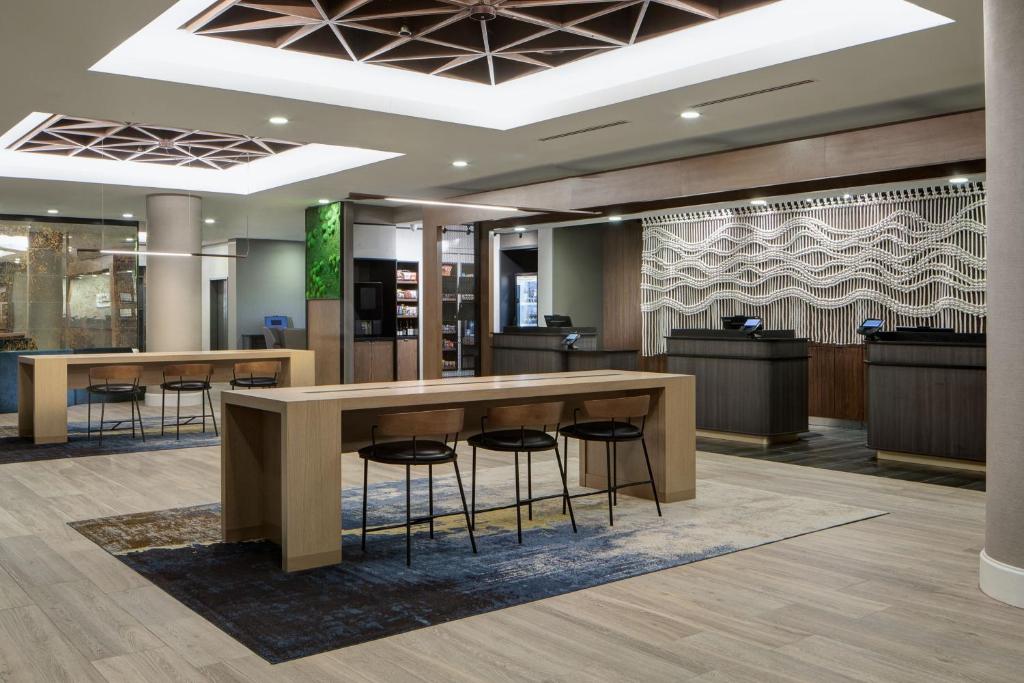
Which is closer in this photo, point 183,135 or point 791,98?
point 791,98

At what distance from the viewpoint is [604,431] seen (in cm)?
579

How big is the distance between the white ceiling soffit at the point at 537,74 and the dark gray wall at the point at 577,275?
22.3 feet

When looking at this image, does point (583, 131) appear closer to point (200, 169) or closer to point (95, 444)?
point (95, 444)

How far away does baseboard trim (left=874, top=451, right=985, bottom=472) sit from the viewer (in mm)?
7480

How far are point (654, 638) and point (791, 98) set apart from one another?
4868 mm

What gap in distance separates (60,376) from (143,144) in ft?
9.04

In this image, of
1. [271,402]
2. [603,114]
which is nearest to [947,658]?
[271,402]

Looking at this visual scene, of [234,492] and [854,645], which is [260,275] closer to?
[234,492]

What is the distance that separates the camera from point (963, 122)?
22.6 feet

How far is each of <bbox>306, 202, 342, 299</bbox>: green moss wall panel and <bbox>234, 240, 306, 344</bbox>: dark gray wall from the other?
482cm

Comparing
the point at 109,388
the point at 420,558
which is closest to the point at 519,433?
the point at 420,558

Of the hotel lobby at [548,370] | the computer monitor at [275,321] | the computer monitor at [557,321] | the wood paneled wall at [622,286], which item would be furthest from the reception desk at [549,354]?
the computer monitor at [275,321]

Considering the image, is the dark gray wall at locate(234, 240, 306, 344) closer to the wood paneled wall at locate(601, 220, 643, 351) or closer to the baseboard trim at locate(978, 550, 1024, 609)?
the wood paneled wall at locate(601, 220, 643, 351)

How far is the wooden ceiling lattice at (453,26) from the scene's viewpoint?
6047 mm
